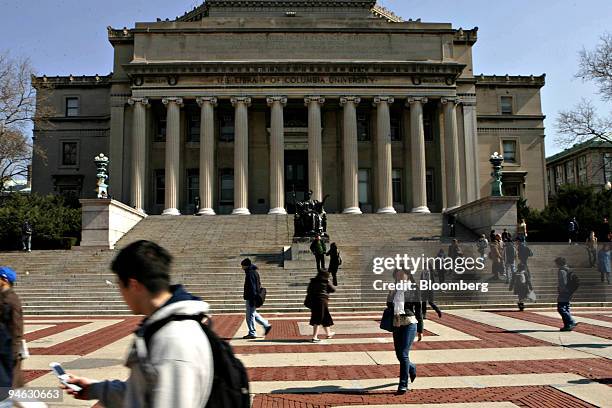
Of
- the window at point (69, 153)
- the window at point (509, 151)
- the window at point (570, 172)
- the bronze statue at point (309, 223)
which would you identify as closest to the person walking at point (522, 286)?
the bronze statue at point (309, 223)

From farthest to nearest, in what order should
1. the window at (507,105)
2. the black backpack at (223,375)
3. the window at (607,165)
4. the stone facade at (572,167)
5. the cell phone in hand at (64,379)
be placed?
the stone facade at (572,167) < the window at (507,105) < the window at (607,165) < the cell phone in hand at (64,379) < the black backpack at (223,375)

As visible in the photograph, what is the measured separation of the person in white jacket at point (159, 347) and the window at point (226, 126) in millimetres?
45876

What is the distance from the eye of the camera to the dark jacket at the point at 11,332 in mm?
5598

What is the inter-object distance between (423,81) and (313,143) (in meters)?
10.3

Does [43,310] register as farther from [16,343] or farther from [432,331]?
[16,343]

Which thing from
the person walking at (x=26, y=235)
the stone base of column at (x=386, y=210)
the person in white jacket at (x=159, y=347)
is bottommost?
the person in white jacket at (x=159, y=347)

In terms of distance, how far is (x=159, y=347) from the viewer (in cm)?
261

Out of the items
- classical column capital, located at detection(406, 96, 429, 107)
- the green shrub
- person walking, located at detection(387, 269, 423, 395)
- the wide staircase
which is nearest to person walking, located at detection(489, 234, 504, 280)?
the wide staircase

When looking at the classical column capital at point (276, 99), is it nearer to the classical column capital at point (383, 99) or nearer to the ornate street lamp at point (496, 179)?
the classical column capital at point (383, 99)

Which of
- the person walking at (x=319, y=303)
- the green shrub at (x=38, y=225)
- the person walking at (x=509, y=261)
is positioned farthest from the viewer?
the green shrub at (x=38, y=225)

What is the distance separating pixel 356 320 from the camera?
1688 cm

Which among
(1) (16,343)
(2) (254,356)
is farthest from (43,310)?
(1) (16,343)

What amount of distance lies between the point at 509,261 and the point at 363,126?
28404mm

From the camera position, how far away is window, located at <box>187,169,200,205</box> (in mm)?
47625
